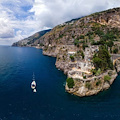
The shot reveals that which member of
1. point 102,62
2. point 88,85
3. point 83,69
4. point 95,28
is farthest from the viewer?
point 95,28

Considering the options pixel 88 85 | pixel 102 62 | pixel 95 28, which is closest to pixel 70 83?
pixel 88 85

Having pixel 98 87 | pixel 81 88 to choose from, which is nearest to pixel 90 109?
pixel 81 88

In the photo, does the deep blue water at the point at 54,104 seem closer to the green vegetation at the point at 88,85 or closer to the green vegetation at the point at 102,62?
the green vegetation at the point at 88,85

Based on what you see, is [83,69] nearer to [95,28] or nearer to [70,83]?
[70,83]

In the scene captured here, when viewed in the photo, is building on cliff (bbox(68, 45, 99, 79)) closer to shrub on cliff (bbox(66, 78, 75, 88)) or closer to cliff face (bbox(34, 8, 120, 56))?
shrub on cliff (bbox(66, 78, 75, 88))

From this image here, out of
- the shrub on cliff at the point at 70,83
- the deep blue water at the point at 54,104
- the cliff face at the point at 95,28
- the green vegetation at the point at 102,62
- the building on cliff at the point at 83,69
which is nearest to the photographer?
the deep blue water at the point at 54,104

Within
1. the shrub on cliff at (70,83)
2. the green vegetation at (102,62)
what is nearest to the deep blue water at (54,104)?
the shrub on cliff at (70,83)

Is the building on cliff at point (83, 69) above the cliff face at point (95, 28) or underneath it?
underneath

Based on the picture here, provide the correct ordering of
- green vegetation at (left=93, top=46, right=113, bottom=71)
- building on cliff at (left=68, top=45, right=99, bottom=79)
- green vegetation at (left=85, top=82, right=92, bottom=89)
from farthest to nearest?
1. green vegetation at (left=93, top=46, right=113, bottom=71)
2. building on cliff at (left=68, top=45, right=99, bottom=79)
3. green vegetation at (left=85, top=82, right=92, bottom=89)

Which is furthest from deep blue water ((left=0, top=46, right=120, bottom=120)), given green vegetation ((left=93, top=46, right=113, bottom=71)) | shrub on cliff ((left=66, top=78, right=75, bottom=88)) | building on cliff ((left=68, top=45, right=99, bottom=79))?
green vegetation ((left=93, top=46, right=113, bottom=71))

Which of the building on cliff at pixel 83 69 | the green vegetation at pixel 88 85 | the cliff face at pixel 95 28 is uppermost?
the cliff face at pixel 95 28

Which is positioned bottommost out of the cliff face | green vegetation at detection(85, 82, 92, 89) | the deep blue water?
the deep blue water

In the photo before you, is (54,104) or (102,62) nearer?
(54,104)
